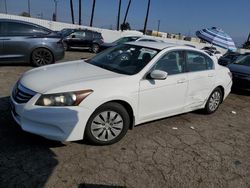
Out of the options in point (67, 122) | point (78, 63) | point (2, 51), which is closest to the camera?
point (67, 122)

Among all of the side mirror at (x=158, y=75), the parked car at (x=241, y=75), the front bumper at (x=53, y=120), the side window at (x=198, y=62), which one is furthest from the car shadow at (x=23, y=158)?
the parked car at (x=241, y=75)

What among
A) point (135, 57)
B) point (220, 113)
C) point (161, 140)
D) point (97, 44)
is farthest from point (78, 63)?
point (97, 44)

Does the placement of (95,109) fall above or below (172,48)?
below

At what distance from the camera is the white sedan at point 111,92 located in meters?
3.51

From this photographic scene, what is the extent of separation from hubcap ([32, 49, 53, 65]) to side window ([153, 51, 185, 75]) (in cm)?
562

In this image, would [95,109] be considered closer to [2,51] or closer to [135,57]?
[135,57]

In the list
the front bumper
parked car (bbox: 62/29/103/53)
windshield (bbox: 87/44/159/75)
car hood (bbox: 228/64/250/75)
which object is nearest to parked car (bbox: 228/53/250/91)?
car hood (bbox: 228/64/250/75)

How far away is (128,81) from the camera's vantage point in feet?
13.2

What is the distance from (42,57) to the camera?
918cm

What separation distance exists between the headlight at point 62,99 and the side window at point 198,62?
2.36m

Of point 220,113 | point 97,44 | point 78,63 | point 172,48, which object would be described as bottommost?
point 97,44

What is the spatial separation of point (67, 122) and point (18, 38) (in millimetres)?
6107

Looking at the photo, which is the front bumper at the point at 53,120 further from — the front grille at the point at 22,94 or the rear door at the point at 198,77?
the rear door at the point at 198,77

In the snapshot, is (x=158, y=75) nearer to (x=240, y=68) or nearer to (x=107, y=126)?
(x=107, y=126)
